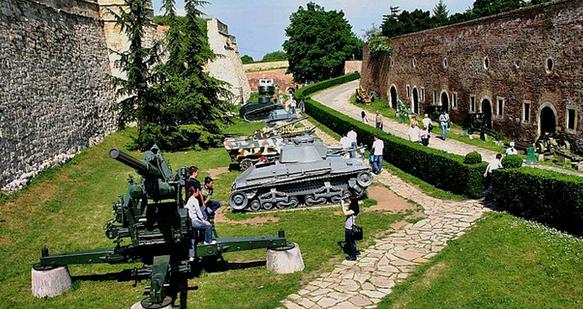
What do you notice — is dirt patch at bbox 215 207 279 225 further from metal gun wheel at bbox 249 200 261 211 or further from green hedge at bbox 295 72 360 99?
green hedge at bbox 295 72 360 99

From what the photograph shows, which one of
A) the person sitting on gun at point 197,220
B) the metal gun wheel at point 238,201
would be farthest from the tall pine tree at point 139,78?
the person sitting on gun at point 197,220

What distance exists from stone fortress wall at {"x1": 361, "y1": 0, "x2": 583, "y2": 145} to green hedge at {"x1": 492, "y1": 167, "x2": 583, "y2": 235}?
804 cm

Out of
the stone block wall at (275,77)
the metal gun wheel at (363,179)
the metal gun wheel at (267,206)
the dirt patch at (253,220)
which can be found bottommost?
the dirt patch at (253,220)

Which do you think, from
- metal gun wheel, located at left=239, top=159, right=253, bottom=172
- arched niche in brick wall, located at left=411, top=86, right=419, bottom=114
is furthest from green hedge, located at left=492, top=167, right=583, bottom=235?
arched niche in brick wall, located at left=411, top=86, right=419, bottom=114

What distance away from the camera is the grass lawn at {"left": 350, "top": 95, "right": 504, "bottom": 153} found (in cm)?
2108

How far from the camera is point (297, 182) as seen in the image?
1268 centimetres

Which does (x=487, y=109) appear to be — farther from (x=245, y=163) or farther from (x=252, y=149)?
(x=245, y=163)

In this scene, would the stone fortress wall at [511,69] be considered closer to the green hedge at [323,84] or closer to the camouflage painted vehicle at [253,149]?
the camouflage painted vehicle at [253,149]

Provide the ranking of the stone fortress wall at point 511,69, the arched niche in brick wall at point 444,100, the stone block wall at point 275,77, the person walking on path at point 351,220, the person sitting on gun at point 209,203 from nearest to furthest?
1. the person walking on path at point 351,220
2. the person sitting on gun at point 209,203
3. the stone fortress wall at point 511,69
4. the arched niche in brick wall at point 444,100
5. the stone block wall at point 275,77

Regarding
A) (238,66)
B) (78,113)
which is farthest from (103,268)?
(238,66)

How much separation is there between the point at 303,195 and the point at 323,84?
35596mm

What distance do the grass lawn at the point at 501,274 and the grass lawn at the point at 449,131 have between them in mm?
10765

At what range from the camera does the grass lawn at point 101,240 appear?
796 cm

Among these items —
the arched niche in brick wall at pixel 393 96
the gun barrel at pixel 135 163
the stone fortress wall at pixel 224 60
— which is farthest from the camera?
the stone fortress wall at pixel 224 60
